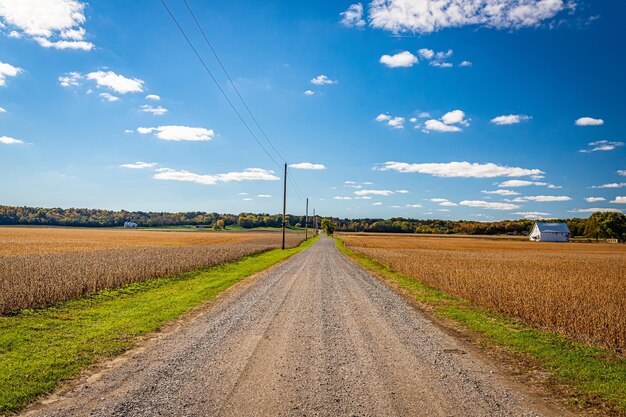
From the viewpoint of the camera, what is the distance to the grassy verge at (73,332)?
22.3 feet

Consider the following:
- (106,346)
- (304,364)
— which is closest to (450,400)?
(304,364)

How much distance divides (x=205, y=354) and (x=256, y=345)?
119 centimetres

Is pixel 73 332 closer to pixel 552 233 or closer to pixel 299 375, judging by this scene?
pixel 299 375

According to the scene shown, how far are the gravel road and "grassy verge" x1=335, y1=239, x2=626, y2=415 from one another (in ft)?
3.23

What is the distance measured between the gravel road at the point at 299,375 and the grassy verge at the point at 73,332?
623mm

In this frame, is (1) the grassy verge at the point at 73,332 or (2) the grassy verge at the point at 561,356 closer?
(2) the grassy verge at the point at 561,356

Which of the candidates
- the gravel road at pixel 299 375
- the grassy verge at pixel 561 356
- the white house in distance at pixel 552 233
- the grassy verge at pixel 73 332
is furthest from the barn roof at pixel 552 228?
the gravel road at pixel 299 375

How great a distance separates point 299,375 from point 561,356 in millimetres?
5844

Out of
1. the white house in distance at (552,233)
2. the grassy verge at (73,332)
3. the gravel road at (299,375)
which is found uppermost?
the white house in distance at (552,233)

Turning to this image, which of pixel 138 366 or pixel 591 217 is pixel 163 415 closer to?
pixel 138 366

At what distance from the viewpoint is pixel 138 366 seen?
7.59 meters

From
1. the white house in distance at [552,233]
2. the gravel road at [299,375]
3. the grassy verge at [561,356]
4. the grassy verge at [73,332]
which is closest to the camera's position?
the gravel road at [299,375]

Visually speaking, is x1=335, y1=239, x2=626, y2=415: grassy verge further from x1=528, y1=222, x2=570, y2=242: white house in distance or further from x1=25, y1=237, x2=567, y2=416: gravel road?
x1=528, y1=222, x2=570, y2=242: white house in distance

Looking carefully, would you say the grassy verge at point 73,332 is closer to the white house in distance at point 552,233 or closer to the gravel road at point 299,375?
the gravel road at point 299,375
